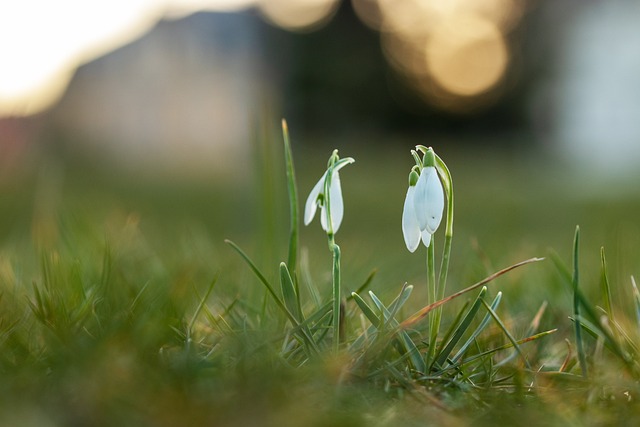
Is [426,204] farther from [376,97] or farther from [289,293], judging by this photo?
[376,97]

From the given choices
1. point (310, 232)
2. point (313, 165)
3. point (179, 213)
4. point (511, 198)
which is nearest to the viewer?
point (310, 232)

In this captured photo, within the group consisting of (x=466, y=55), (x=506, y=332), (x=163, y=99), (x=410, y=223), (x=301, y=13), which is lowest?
(x=466, y=55)

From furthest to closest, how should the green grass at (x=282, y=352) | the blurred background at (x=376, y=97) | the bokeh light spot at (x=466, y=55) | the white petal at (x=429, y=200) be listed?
the bokeh light spot at (x=466, y=55) < the blurred background at (x=376, y=97) < the white petal at (x=429, y=200) < the green grass at (x=282, y=352)

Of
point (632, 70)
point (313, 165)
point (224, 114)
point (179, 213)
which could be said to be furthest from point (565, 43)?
point (179, 213)

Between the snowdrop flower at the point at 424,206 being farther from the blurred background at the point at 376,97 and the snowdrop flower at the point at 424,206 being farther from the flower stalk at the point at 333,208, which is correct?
the blurred background at the point at 376,97

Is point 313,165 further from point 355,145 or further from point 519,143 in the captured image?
point 519,143

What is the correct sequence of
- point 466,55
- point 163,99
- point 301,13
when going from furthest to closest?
point 466,55, point 301,13, point 163,99

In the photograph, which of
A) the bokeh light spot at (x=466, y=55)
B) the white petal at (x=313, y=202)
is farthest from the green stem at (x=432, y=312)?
the bokeh light spot at (x=466, y=55)

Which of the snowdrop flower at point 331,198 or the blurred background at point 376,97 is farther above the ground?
the snowdrop flower at point 331,198

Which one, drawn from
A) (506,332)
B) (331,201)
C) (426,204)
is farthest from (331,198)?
(506,332)
